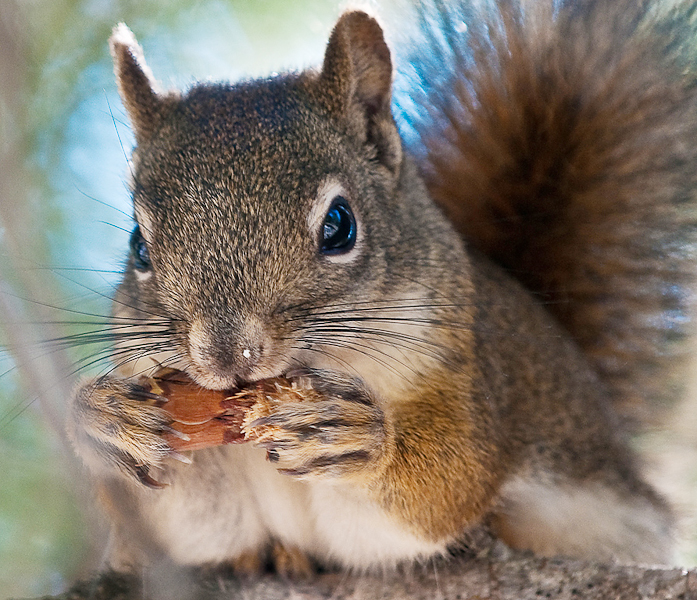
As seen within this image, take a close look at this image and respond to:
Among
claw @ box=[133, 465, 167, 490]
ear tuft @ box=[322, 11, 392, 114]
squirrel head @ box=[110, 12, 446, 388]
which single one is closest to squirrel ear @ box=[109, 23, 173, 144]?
squirrel head @ box=[110, 12, 446, 388]

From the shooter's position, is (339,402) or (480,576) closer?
(339,402)

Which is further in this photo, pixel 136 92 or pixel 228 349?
pixel 136 92

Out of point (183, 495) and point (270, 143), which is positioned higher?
point (270, 143)

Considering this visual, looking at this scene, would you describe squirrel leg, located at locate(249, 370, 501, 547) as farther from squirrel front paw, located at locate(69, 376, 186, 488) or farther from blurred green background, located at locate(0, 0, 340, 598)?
blurred green background, located at locate(0, 0, 340, 598)

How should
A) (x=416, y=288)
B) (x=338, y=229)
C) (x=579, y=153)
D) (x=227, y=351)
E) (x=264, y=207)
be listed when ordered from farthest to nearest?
(x=579, y=153)
(x=416, y=288)
(x=338, y=229)
(x=264, y=207)
(x=227, y=351)

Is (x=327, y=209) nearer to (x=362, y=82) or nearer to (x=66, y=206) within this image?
(x=362, y=82)

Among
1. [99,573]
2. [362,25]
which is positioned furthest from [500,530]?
[362,25]

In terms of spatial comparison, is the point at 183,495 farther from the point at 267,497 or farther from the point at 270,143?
the point at 270,143

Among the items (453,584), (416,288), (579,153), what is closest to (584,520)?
(453,584)
